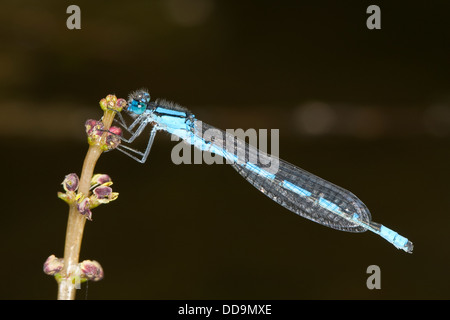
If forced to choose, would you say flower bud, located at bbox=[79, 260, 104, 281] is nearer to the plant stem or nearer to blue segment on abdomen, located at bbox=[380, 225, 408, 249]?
the plant stem

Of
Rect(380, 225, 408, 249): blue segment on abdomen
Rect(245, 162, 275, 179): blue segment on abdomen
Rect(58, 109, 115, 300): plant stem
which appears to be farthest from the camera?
Rect(245, 162, 275, 179): blue segment on abdomen

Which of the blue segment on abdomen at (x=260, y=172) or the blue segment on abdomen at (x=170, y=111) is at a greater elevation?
the blue segment on abdomen at (x=170, y=111)

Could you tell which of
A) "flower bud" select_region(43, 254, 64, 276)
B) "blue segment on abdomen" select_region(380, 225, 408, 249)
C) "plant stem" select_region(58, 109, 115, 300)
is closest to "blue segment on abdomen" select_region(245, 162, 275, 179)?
"blue segment on abdomen" select_region(380, 225, 408, 249)

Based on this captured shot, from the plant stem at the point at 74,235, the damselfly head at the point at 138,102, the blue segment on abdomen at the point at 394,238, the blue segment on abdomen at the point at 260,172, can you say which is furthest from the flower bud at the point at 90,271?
the blue segment on abdomen at the point at 394,238

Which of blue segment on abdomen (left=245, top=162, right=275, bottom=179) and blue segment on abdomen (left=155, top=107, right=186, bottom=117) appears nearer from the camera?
blue segment on abdomen (left=155, top=107, right=186, bottom=117)

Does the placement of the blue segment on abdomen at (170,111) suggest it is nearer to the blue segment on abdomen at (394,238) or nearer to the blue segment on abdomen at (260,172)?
the blue segment on abdomen at (260,172)

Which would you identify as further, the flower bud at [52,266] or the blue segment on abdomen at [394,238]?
the blue segment on abdomen at [394,238]

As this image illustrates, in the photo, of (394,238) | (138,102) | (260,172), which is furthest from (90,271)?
(394,238)

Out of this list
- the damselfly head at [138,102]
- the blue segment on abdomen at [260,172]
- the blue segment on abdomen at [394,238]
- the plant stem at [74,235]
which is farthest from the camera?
the blue segment on abdomen at [260,172]
